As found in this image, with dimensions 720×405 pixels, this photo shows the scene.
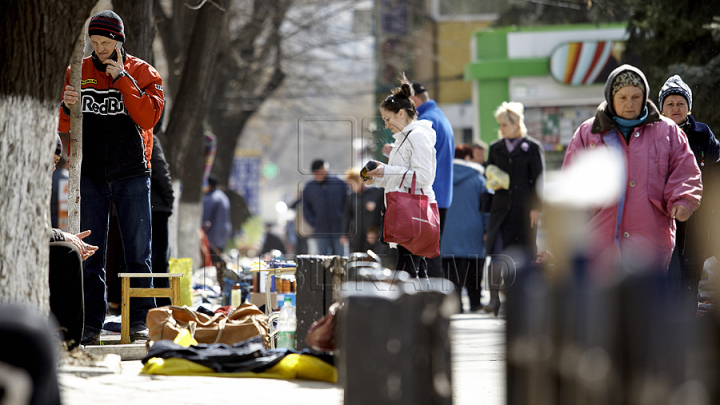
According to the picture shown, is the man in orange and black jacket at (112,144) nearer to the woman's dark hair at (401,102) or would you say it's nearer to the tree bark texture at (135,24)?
the woman's dark hair at (401,102)

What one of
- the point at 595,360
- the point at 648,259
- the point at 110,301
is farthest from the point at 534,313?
the point at 110,301

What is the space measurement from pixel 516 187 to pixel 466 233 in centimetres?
107

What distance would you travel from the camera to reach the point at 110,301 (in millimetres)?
8953

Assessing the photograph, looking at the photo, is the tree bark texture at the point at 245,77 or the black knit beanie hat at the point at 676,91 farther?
the tree bark texture at the point at 245,77

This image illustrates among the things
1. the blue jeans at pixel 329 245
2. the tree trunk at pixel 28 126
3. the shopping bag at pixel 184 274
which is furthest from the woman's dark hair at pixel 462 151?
the tree trunk at pixel 28 126

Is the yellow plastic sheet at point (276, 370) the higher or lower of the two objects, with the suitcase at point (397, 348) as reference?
lower

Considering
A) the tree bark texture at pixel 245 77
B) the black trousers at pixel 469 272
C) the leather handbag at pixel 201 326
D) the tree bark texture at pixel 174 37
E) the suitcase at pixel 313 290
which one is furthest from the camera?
the tree bark texture at pixel 245 77

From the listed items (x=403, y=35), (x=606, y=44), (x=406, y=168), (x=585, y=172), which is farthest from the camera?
(x=403, y=35)

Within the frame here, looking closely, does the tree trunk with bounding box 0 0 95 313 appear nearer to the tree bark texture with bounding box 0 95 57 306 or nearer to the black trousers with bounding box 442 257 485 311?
the tree bark texture with bounding box 0 95 57 306

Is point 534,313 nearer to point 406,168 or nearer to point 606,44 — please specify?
point 406,168

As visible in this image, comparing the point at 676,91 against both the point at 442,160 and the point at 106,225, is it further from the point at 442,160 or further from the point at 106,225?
the point at 106,225

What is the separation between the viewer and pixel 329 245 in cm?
1416

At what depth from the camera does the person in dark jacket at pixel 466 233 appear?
33.3 feet

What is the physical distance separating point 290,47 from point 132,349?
714 inches
